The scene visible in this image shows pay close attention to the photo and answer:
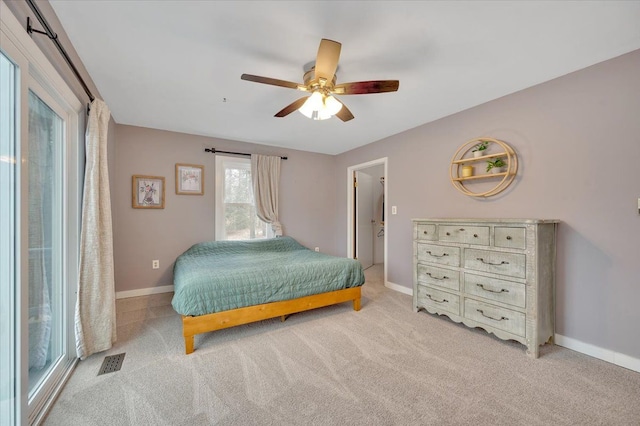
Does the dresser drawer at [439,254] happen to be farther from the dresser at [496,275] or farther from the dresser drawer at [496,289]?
the dresser drawer at [496,289]

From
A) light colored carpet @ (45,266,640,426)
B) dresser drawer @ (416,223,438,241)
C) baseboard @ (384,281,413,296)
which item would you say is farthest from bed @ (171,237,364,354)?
baseboard @ (384,281,413,296)

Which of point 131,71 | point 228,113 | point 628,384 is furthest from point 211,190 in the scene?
point 628,384

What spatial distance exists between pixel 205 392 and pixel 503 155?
3213 mm

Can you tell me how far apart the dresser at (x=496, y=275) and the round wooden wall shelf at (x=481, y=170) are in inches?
22.2

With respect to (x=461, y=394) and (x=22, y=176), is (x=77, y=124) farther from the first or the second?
(x=461, y=394)

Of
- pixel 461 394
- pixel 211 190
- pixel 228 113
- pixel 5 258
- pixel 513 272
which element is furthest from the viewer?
pixel 211 190

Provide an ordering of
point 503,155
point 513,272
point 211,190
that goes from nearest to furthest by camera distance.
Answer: point 513,272, point 503,155, point 211,190

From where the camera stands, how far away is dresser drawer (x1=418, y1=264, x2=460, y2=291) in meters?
2.55

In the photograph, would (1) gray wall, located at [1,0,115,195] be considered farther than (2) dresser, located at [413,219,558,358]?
No

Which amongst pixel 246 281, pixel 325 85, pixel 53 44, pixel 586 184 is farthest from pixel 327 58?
pixel 586 184

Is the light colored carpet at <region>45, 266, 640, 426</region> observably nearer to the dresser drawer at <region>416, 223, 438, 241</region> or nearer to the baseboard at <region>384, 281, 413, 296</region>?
the dresser drawer at <region>416, 223, 438, 241</region>

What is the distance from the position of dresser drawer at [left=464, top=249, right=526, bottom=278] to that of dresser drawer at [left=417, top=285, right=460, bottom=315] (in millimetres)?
378

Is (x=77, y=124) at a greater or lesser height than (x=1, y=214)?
greater

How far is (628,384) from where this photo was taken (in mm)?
1702
